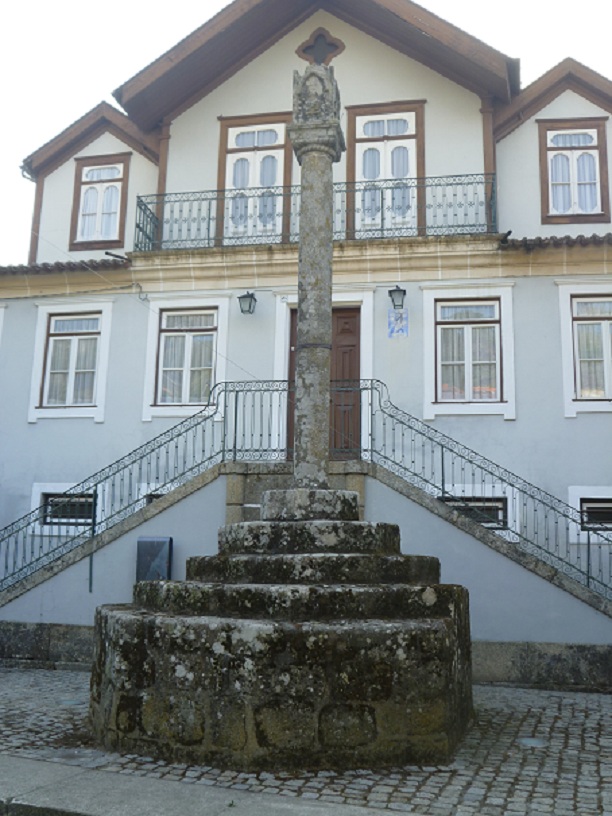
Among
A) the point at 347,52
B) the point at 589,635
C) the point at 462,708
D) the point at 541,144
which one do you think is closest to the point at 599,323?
the point at 541,144

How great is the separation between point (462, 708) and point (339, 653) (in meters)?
1.29

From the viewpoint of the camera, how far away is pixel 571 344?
11992 mm

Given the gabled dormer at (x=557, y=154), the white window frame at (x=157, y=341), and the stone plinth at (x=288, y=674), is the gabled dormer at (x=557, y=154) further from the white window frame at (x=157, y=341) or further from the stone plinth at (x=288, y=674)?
the stone plinth at (x=288, y=674)

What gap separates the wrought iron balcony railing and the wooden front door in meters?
0.03

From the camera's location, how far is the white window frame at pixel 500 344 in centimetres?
1197

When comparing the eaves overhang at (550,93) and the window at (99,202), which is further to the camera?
the window at (99,202)

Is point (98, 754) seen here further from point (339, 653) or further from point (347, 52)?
point (347, 52)

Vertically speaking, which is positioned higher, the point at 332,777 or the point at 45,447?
the point at 45,447

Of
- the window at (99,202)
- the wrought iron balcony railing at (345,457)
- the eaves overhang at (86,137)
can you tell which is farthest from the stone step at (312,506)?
the eaves overhang at (86,137)

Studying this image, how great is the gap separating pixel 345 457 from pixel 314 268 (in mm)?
5473

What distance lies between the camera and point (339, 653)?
184 inches

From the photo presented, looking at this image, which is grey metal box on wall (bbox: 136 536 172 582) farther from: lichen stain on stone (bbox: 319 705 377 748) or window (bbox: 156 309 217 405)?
lichen stain on stone (bbox: 319 705 377 748)

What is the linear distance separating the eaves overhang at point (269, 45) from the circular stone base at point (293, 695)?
1087cm

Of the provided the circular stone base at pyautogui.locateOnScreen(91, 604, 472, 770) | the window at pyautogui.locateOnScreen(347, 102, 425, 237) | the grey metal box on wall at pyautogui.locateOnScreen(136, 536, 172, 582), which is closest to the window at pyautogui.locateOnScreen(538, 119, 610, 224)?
the window at pyautogui.locateOnScreen(347, 102, 425, 237)
